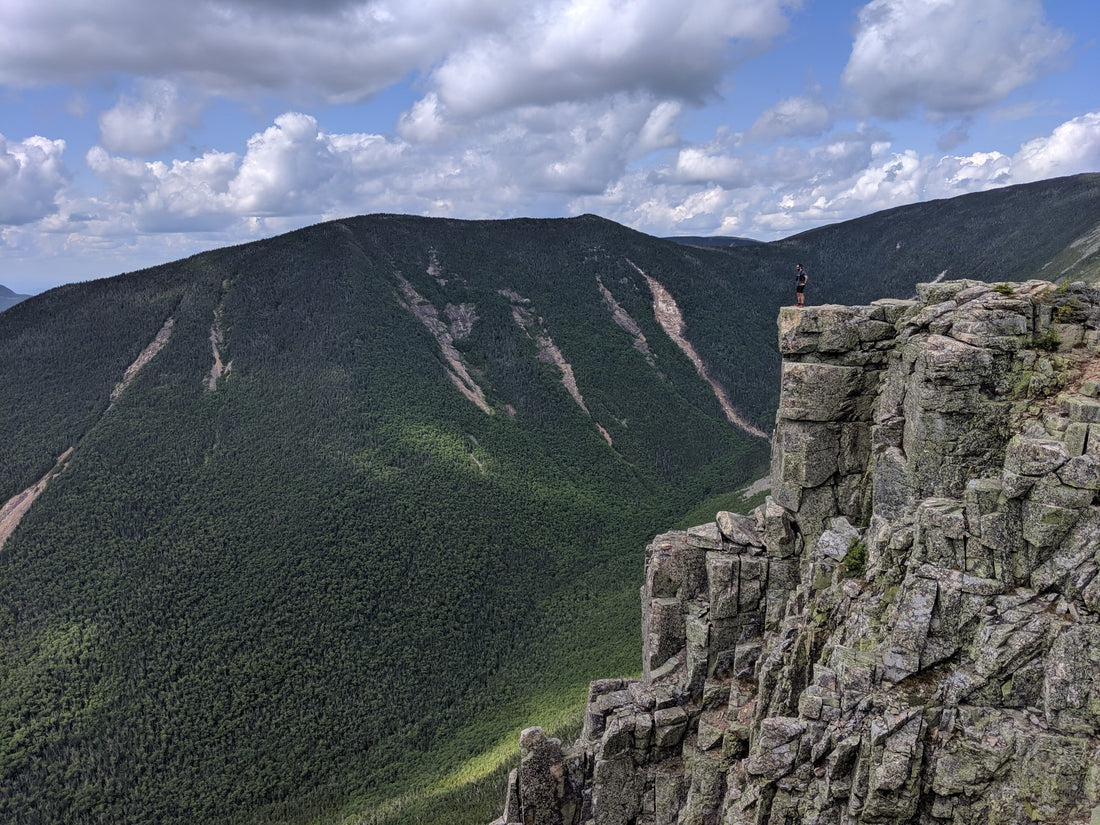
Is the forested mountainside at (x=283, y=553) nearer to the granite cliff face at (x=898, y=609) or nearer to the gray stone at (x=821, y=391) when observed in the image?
the granite cliff face at (x=898, y=609)

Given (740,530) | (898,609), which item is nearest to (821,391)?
(740,530)

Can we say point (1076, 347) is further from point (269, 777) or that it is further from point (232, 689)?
point (232, 689)

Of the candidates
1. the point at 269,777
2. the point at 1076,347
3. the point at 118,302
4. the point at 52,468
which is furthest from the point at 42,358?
the point at 1076,347

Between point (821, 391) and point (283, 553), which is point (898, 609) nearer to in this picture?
point (821, 391)

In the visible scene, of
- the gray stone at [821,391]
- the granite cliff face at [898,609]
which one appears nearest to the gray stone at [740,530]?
the granite cliff face at [898,609]

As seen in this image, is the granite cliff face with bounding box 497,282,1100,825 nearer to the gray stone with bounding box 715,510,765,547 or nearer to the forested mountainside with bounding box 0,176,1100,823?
the gray stone with bounding box 715,510,765,547

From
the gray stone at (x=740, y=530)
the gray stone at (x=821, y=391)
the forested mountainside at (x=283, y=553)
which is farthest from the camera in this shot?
the forested mountainside at (x=283, y=553)

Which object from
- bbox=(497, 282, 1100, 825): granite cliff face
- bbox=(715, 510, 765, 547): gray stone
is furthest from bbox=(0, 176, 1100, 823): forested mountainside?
bbox=(715, 510, 765, 547): gray stone
